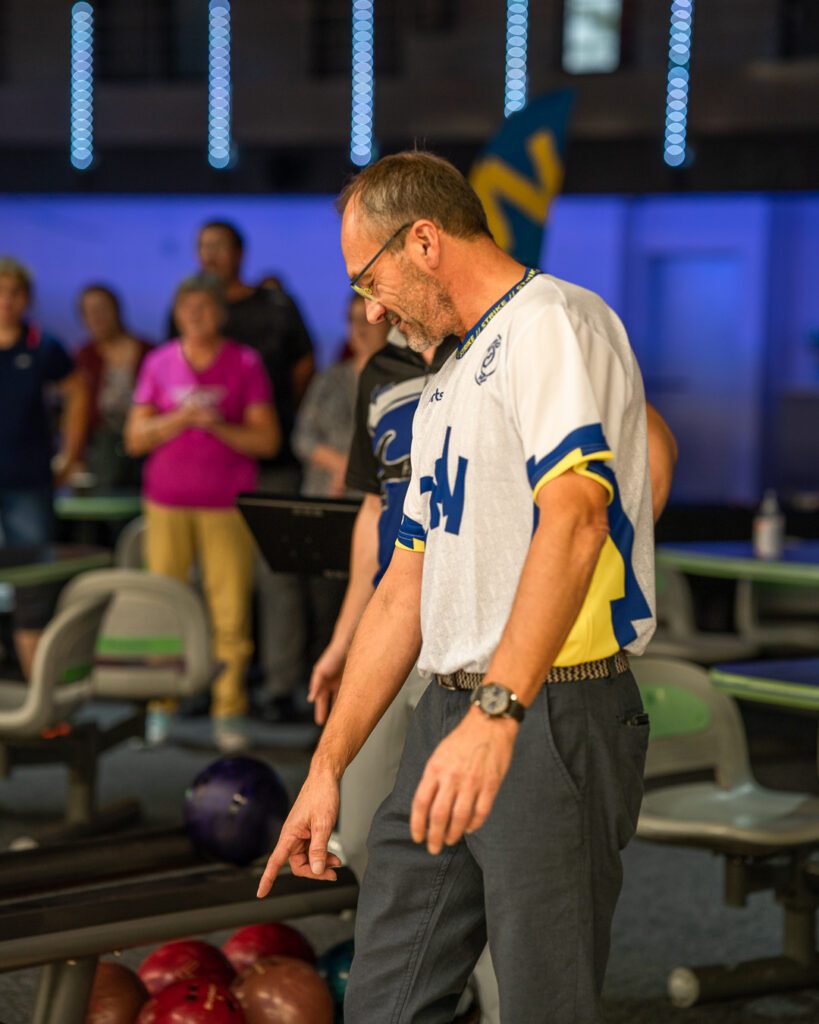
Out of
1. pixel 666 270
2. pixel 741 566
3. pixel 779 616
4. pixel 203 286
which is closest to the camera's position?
pixel 741 566

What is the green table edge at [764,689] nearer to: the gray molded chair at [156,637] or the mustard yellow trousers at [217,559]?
the gray molded chair at [156,637]

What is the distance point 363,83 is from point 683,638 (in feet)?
19.7

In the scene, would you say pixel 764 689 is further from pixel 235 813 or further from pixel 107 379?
pixel 107 379

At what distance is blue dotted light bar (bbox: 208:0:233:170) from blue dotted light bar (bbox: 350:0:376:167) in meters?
0.90

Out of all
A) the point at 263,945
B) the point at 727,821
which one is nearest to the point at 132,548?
the point at 263,945

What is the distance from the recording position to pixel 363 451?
2.64 m

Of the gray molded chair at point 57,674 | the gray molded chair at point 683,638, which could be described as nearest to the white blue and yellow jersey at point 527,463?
the gray molded chair at point 57,674

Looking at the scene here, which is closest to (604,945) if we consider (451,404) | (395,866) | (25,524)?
(395,866)

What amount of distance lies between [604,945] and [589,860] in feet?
0.38

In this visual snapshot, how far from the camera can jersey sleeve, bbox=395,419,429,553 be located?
5.78 feet

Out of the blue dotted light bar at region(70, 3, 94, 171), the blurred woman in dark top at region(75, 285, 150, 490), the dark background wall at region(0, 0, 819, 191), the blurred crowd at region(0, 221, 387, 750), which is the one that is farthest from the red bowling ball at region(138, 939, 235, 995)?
the blue dotted light bar at region(70, 3, 94, 171)

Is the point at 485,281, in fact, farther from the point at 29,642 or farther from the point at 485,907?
the point at 29,642

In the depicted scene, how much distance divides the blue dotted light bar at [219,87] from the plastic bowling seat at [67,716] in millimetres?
6622

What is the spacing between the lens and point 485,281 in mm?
1666
